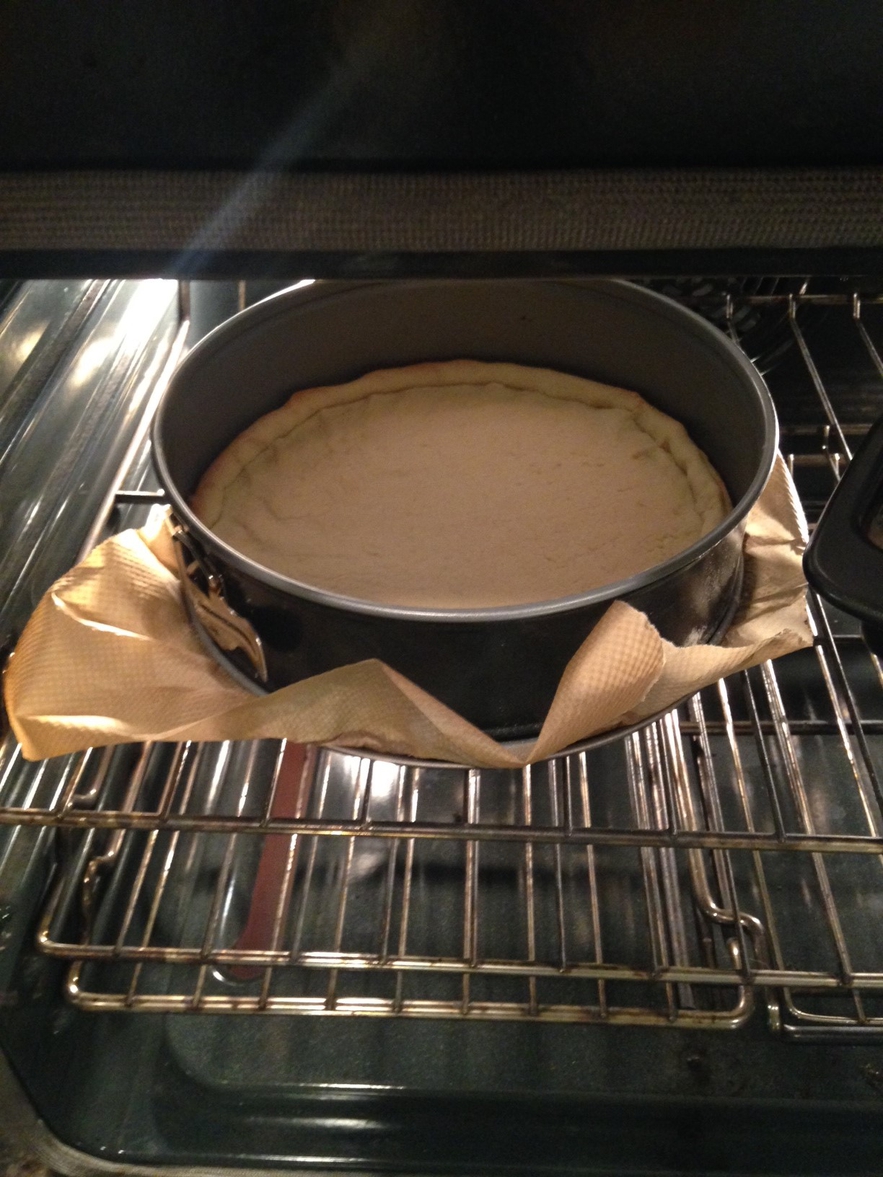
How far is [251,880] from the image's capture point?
771 millimetres

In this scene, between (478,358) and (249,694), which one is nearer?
(249,694)

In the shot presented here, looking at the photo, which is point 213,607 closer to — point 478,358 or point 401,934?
point 401,934

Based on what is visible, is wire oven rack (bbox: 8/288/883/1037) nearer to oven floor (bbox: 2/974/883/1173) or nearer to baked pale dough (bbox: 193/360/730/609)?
oven floor (bbox: 2/974/883/1173)

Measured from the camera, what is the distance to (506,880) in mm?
779

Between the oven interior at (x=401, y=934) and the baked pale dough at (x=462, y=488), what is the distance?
0.14 m

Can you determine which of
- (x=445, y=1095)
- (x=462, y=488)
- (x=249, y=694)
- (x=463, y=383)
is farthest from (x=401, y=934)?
(x=463, y=383)

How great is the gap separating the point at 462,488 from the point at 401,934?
41cm

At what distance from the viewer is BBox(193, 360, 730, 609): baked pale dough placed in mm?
682

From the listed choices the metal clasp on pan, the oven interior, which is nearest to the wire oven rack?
the oven interior

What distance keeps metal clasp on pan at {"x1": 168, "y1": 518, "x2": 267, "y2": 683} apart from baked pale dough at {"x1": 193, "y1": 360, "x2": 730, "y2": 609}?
103 millimetres

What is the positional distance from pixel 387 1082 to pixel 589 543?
0.49 metres

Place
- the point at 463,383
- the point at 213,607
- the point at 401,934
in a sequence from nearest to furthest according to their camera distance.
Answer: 1. the point at 213,607
2. the point at 401,934
3. the point at 463,383

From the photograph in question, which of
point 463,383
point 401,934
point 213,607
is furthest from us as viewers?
point 463,383

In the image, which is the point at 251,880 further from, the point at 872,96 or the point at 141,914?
the point at 872,96
